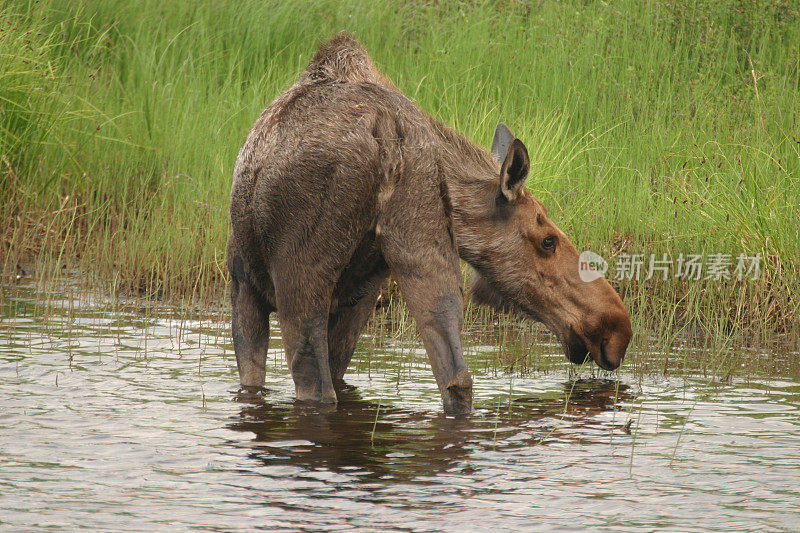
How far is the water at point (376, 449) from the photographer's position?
398cm

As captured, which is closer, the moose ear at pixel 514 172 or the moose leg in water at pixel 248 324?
the moose ear at pixel 514 172

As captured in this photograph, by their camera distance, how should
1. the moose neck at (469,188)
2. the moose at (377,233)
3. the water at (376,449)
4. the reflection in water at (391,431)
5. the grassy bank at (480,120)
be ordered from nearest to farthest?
the water at (376,449)
the reflection in water at (391,431)
the moose at (377,233)
the moose neck at (469,188)
the grassy bank at (480,120)

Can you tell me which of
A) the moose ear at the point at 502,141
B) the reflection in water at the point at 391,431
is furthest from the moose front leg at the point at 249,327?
the moose ear at the point at 502,141

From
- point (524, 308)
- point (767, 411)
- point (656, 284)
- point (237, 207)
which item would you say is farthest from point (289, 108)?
point (656, 284)

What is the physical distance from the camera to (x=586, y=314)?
585 centimetres

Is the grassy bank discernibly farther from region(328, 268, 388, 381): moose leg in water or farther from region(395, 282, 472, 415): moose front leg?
region(395, 282, 472, 415): moose front leg

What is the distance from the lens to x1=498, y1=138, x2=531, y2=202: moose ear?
5.41 metres

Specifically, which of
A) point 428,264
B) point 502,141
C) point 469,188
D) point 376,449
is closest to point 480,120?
point 502,141

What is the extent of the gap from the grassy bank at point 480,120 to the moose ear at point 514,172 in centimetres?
254

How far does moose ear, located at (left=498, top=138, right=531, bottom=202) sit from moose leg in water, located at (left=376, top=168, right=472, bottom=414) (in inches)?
18.0

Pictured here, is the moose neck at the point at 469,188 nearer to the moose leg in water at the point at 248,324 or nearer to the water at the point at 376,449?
the water at the point at 376,449

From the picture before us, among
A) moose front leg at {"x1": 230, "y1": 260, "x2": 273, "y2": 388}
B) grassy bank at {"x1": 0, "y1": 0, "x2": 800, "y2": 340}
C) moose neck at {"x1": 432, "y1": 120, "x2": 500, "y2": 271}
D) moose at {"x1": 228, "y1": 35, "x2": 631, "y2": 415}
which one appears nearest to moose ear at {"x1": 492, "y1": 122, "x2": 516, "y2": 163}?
moose at {"x1": 228, "y1": 35, "x2": 631, "y2": 415}

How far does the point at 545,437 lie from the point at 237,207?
1.85 meters

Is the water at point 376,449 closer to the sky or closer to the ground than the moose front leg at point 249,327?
closer to the ground
